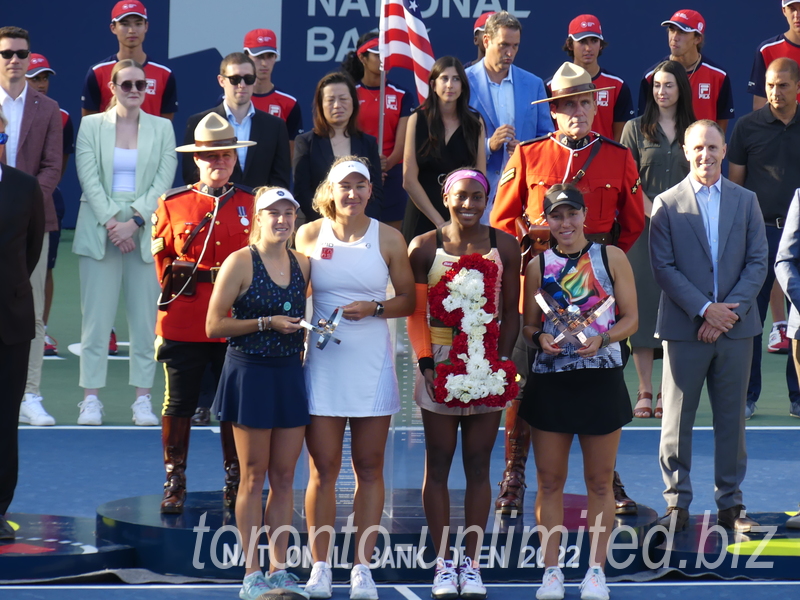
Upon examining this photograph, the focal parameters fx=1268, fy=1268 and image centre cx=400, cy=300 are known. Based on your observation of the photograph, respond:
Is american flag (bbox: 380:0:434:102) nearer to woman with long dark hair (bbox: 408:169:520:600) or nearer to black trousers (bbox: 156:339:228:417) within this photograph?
woman with long dark hair (bbox: 408:169:520:600)

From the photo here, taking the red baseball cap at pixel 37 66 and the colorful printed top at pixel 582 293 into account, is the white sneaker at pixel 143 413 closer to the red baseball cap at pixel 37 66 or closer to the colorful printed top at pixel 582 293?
the red baseball cap at pixel 37 66

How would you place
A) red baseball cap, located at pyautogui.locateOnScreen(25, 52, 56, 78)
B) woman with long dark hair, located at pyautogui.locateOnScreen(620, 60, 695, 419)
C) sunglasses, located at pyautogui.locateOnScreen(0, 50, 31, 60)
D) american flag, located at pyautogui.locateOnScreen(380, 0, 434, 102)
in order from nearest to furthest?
american flag, located at pyautogui.locateOnScreen(380, 0, 434, 102), sunglasses, located at pyautogui.locateOnScreen(0, 50, 31, 60), woman with long dark hair, located at pyautogui.locateOnScreen(620, 60, 695, 419), red baseball cap, located at pyautogui.locateOnScreen(25, 52, 56, 78)

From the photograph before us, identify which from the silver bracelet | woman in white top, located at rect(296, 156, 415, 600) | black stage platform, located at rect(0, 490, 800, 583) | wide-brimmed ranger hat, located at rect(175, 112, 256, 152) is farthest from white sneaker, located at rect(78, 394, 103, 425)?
the silver bracelet

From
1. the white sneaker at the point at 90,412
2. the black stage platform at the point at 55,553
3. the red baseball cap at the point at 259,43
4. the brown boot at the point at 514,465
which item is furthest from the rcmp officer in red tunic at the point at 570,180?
the red baseball cap at the point at 259,43

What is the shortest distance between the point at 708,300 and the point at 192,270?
262 cm

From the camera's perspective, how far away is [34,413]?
8.83 metres

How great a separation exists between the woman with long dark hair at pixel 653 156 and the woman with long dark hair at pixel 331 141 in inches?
70.9

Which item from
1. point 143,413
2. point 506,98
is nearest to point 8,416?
point 143,413

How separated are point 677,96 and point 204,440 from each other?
3957mm

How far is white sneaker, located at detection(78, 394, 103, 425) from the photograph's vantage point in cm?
884

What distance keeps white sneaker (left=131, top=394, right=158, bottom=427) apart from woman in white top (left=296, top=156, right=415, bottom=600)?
3.24 m

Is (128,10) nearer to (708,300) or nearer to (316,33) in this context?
(708,300)

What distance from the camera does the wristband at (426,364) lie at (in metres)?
5.81

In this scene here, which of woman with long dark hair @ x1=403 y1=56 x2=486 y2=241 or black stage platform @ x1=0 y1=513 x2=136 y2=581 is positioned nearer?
black stage platform @ x1=0 y1=513 x2=136 y2=581
